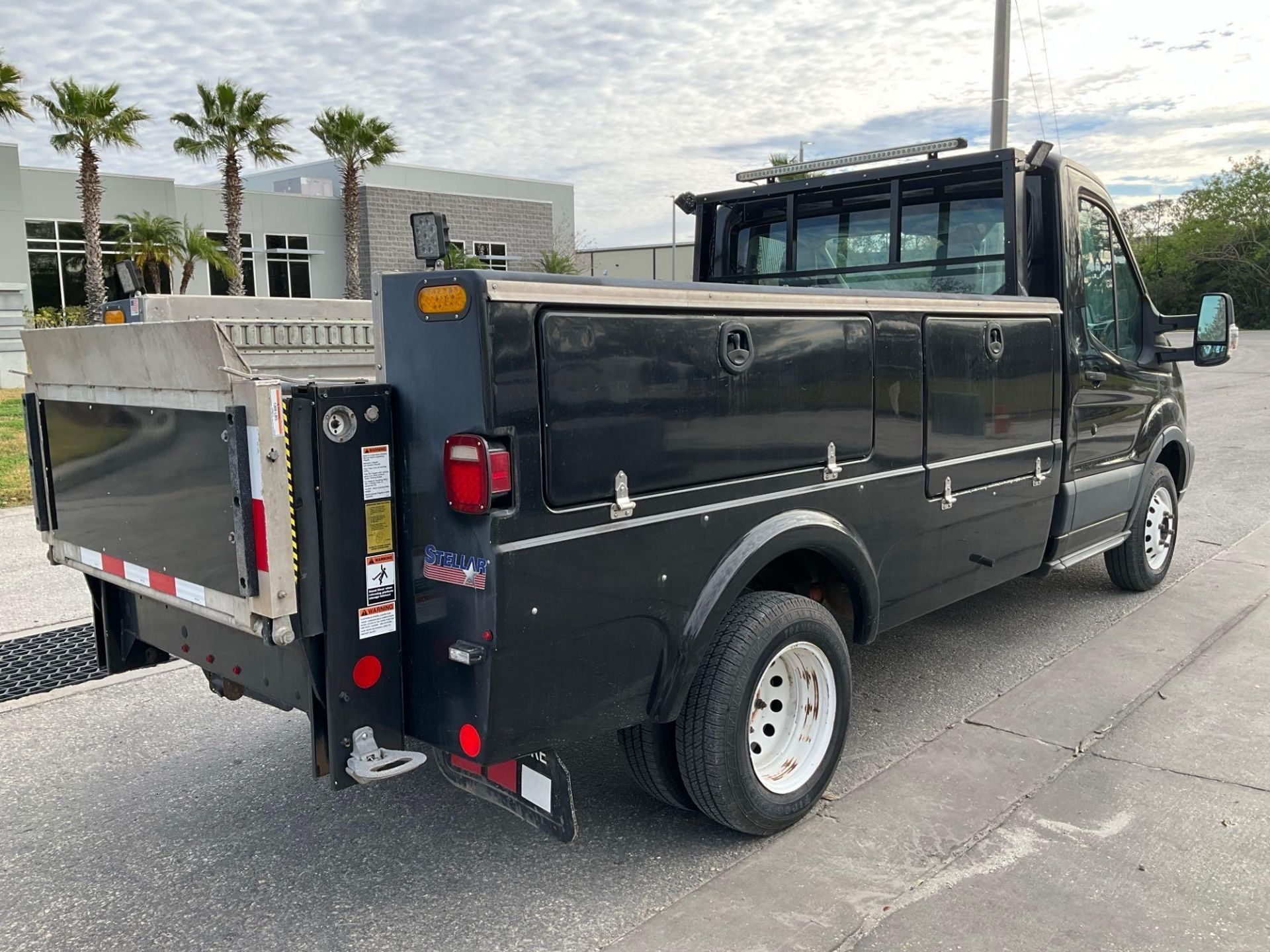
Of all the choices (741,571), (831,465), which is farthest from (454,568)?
(831,465)

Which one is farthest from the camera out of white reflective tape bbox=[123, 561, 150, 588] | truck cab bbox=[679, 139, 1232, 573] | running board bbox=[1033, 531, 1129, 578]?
running board bbox=[1033, 531, 1129, 578]

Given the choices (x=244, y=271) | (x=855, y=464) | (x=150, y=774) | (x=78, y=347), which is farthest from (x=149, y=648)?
(x=244, y=271)

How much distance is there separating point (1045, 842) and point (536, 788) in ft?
5.62

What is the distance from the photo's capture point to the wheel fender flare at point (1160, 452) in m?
6.00

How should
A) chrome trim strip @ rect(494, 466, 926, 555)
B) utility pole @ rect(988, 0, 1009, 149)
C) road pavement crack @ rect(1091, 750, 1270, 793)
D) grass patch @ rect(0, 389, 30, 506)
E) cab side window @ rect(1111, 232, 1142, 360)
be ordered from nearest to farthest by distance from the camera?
1. chrome trim strip @ rect(494, 466, 926, 555)
2. road pavement crack @ rect(1091, 750, 1270, 793)
3. cab side window @ rect(1111, 232, 1142, 360)
4. grass patch @ rect(0, 389, 30, 506)
5. utility pole @ rect(988, 0, 1009, 149)

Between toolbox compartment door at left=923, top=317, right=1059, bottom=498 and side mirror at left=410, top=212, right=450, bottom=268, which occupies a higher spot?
side mirror at left=410, top=212, right=450, bottom=268

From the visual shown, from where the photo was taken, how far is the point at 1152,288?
174 feet

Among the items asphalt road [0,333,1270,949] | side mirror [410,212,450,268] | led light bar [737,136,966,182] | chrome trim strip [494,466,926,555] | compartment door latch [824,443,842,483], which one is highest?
led light bar [737,136,966,182]

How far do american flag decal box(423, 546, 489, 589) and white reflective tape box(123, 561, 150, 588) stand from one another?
0.98m

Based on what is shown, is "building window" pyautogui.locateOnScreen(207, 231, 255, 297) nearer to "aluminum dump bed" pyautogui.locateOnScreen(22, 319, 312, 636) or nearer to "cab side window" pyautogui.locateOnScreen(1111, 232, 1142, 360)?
"cab side window" pyautogui.locateOnScreen(1111, 232, 1142, 360)

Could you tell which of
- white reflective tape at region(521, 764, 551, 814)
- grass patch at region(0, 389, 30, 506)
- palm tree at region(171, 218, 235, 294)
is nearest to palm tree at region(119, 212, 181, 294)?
palm tree at region(171, 218, 235, 294)

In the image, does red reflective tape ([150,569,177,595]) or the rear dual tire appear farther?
the rear dual tire

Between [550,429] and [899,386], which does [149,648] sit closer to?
[550,429]

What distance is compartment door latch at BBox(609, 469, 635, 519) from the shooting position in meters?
2.89
